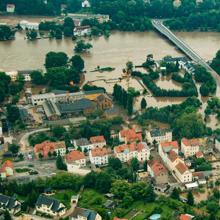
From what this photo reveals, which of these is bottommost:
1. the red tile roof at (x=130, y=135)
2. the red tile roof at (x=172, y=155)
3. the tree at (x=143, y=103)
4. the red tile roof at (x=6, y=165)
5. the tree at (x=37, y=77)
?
the red tile roof at (x=6, y=165)

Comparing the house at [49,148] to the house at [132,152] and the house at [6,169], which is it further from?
the house at [132,152]

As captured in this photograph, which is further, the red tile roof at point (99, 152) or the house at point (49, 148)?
the house at point (49, 148)

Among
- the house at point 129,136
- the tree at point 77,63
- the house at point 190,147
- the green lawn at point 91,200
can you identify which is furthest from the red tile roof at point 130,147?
the tree at point 77,63

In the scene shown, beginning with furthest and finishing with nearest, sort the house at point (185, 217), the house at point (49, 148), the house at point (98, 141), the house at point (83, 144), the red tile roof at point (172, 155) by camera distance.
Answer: the house at point (98, 141), the house at point (83, 144), the house at point (49, 148), the red tile roof at point (172, 155), the house at point (185, 217)

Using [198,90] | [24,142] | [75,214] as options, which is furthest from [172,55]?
[75,214]

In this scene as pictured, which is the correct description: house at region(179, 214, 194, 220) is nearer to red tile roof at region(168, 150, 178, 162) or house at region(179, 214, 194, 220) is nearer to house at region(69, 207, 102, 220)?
house at region(69, 207, 102, 220)

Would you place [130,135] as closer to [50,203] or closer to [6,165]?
[6,165]

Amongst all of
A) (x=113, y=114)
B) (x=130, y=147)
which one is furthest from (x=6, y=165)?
(x=113, y=114)
